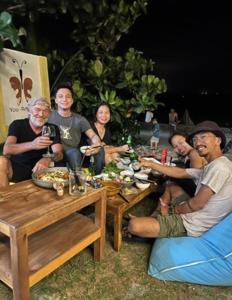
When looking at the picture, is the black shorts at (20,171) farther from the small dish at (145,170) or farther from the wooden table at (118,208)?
the small dish at (145,170)

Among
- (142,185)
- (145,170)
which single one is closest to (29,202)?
(142,185)

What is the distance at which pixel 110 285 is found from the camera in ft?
5.40

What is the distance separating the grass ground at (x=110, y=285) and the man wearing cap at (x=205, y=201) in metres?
0.27

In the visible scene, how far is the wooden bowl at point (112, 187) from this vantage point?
1985mm

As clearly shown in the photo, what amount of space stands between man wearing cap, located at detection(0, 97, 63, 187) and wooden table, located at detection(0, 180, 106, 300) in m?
0.57

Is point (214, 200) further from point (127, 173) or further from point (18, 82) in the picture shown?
point (18, 82)

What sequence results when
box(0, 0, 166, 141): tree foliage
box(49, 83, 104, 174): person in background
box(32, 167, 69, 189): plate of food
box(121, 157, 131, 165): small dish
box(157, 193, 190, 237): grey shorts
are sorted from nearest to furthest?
box(32, 167, 69, 189): plate of food < box(157, 193, 190, 237): grey shorts < box(121, 157, 131, 165): small dish < box(49, 83, 104, 174): person in background < box(0, 0, 166, 141): tree foliage

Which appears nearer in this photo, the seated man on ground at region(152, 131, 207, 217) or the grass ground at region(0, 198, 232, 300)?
the grass ground at region(0, 198, 232, 300)

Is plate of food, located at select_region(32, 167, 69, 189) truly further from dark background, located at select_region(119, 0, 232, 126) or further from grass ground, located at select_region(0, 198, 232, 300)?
dark background, located at select_region(119, 0, 232, 126)

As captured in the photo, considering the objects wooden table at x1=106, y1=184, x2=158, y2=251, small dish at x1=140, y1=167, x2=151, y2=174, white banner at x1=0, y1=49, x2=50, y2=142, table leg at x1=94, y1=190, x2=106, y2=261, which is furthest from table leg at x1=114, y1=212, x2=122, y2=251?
white banner at x1=0, y1=49, x2=50, y2=142

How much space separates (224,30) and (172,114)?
2.40m

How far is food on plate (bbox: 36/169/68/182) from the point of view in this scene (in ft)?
5.68

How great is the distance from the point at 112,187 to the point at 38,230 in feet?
2.54

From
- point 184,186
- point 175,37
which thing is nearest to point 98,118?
point 184,186
